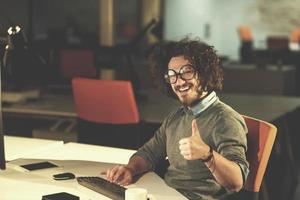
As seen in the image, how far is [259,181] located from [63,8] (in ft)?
31.6

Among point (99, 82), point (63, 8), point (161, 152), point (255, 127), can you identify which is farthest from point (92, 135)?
point (63, 8)

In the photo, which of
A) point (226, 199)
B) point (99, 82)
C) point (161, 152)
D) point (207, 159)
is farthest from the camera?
point (99, 82)

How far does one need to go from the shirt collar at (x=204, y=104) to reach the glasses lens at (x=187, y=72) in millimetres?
99

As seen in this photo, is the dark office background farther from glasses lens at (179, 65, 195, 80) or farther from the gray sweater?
glasses lens at (179, 65, 195, 80)

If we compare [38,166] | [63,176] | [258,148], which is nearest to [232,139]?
[258,148]

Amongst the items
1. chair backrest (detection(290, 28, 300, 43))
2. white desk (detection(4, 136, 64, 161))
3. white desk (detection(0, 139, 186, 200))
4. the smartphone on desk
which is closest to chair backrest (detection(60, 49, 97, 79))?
white desk (detection(4, 136, 64, 161))

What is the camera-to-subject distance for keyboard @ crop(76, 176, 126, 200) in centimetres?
192

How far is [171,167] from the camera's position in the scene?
7.33 ft

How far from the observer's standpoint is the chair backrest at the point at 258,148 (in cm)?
215

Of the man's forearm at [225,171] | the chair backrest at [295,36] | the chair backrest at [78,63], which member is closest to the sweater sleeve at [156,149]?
the man's forearm at [225,171]

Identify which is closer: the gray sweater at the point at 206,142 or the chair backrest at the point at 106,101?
the gray sweater at the point at 206,142

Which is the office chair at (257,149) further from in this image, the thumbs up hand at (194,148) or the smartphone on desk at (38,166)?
the smartphone on desk at (38,166)

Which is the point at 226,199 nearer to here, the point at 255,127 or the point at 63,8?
the point at 255,127

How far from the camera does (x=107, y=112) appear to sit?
357 centimetres
